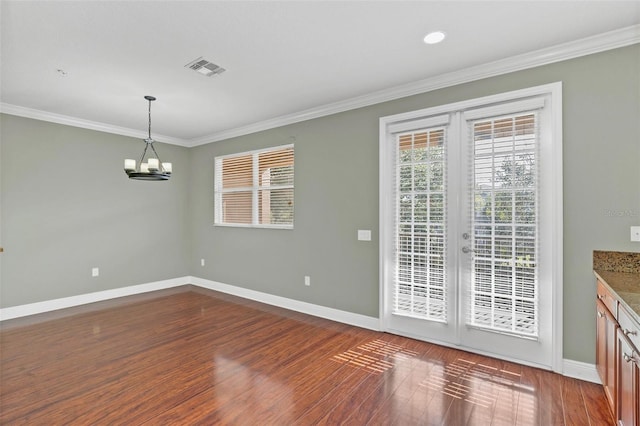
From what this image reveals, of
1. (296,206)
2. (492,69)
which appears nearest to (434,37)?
(492,69)

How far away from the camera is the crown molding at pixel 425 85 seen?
2504 mm

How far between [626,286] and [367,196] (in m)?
2.35

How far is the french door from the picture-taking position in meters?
2.76

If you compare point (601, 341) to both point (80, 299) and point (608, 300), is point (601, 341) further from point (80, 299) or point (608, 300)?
point (80, 299)

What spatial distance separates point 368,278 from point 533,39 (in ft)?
9.01

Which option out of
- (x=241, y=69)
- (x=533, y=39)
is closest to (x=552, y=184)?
(x=533, y=39)

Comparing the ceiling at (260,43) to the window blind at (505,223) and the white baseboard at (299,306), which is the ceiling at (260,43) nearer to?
the window blind at (505,223)

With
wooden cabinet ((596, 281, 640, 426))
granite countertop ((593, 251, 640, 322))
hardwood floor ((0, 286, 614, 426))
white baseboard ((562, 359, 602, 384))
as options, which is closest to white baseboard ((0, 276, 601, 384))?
white baseboard ((562, 359, 602, 384))

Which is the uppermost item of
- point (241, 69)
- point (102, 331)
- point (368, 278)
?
point (241, 69)

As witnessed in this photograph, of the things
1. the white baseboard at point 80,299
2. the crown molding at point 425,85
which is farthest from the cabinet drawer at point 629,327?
the white baseboard at point 80,299

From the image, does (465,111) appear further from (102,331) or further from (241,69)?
(102,331)

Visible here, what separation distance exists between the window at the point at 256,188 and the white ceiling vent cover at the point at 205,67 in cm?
166

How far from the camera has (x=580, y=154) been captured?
261 cm

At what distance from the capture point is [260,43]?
2588 millimetres
